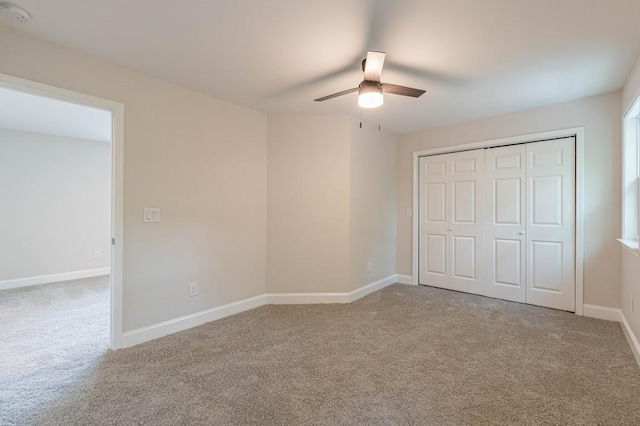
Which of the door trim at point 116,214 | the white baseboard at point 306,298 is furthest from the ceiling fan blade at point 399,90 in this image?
the white baseboard at point 306,298

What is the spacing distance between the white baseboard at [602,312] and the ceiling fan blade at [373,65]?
339 centimetres

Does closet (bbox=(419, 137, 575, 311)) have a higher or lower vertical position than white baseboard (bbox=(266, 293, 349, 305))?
higher

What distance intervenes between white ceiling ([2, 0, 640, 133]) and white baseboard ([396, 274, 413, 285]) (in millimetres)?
2777

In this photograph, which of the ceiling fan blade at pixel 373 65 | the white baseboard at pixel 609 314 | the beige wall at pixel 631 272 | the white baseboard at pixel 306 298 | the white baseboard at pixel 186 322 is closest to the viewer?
the ceiling fan blade at pixel 373 65

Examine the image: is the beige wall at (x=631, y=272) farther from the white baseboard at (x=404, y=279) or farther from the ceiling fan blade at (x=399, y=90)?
the white baseboard at (x=404, y=279)

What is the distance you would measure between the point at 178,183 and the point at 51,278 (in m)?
3.83

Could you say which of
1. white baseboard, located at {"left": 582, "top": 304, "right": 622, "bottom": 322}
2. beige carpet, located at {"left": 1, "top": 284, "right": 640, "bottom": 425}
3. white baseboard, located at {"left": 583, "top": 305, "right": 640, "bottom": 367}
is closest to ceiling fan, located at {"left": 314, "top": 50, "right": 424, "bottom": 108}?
beige carpet, located at {"left": 1, "top": 284, "right": 640, "bottom": 425}

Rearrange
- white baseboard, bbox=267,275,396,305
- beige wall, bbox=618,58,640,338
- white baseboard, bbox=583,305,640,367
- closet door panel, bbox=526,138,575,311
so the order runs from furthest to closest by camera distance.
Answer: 1. white baseboard, bbox=267,275,396,305
2. closet door panel, bbox=526,138,575,311
3. white baseboard, bbox=583,305,640,367
4. beige wall, bbox=618,58,640,338

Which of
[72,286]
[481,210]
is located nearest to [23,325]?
[72,286]

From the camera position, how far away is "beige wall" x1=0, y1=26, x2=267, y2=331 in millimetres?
2432

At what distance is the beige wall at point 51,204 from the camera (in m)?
4.62

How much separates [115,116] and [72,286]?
3589mm

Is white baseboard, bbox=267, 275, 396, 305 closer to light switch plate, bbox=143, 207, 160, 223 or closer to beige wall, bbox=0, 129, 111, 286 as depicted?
light switch plate, bbox=143, 207, 160, 223

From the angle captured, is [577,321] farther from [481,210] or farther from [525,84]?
[525,84]
